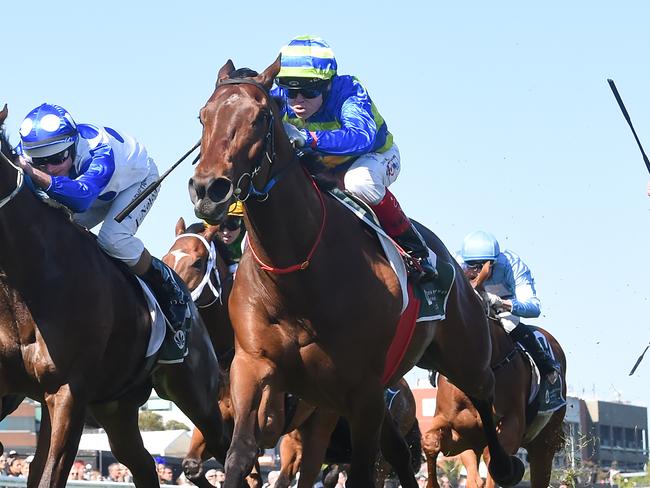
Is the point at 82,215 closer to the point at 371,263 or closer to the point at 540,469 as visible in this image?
the point at 371,263

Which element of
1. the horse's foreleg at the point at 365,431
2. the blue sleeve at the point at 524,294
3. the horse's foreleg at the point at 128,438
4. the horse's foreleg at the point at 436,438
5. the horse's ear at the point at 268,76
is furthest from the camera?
the blue sleeve at the point at 524,294

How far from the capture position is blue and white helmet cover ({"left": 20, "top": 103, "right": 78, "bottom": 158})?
796 cm

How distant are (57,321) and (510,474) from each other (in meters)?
3.80

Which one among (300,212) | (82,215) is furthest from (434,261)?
(82,215)

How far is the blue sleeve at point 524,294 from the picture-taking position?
11.6 m

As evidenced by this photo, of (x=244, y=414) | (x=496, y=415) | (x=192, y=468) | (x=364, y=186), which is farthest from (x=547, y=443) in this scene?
(x=244, y=414)

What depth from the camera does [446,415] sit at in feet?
37.6

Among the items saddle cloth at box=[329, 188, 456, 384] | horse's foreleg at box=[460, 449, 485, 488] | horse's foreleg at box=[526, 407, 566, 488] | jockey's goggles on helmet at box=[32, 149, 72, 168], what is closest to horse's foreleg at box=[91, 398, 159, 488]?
jockey's goggles on helmet at box=[32, 149, 72, 168]

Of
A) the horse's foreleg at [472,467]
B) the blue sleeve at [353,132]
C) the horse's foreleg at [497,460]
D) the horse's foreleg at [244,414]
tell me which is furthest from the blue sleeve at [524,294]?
the horse's foreleg at [244,414]

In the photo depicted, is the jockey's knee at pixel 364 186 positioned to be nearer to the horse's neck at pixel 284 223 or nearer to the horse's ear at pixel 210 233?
the horse's neck at pixel 284 223

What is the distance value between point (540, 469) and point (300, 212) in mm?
5853

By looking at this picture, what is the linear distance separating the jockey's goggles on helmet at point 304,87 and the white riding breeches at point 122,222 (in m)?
1.46

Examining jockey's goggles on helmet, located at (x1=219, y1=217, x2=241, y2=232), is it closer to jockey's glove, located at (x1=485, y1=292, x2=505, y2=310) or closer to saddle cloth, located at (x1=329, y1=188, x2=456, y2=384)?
jockey's glove, located at (x1=485, y1=292, x2=505, y2=310)

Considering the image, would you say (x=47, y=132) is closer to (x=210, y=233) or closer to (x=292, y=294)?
(x=292, y=294)
